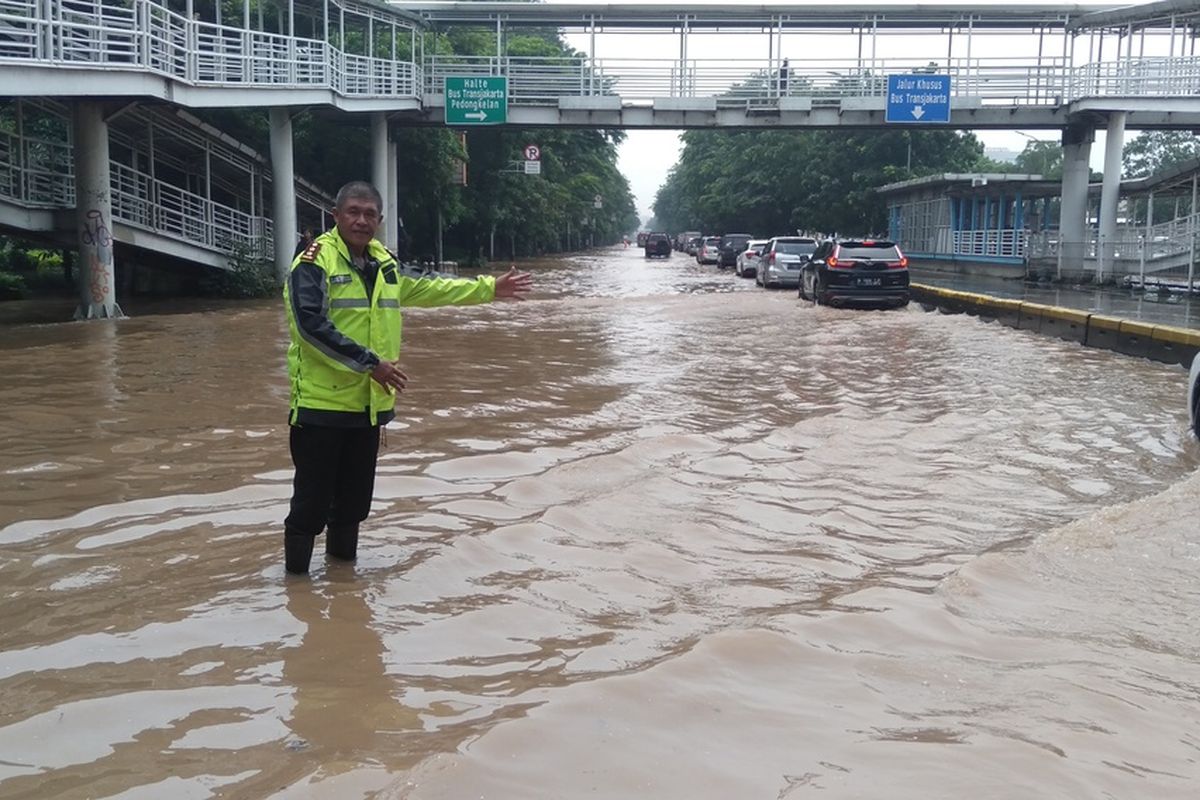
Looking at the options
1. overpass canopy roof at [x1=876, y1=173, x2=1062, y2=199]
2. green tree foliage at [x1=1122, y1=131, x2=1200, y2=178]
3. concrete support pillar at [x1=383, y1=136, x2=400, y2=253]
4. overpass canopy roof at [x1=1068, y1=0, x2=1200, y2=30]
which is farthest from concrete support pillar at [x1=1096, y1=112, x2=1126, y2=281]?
green tree foliage at [x1=1122, y1=131, x2=1200, y2=178]

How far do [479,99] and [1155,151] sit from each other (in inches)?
2699

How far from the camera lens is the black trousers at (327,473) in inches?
211

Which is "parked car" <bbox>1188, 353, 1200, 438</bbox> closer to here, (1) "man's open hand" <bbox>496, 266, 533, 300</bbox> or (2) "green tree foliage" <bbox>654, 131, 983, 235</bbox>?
(1) "man's open hand" <bbox>496, 266, 533, 300</bbox>

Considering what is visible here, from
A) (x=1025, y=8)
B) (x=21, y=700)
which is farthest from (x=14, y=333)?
(x=1025, y=8)

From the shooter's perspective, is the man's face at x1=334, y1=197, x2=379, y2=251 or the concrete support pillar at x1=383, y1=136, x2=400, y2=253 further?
the concrete support pillar at x1=383, y1=136, x2=400, y2=253

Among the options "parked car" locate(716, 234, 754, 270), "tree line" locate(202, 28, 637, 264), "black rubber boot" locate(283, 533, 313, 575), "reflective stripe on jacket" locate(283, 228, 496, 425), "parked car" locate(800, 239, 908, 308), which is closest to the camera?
"reflective stripe on jacket" locate(283, 228, 496, 425)

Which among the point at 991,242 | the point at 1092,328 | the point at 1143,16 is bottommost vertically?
the point at 1092,328

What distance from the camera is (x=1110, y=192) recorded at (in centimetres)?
3189

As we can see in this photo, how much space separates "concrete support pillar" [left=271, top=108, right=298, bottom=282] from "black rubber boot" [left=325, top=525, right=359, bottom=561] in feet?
74.2

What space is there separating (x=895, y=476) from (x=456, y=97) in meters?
28.2

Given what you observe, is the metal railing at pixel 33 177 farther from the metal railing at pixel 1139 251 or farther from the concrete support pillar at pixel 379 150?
the metal railing at pixel 1139 251

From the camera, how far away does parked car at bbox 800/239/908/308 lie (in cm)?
2403

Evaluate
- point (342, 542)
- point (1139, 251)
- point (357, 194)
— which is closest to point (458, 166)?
point (1139, 251)

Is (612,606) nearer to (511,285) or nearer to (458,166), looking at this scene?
(511,285)
